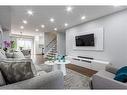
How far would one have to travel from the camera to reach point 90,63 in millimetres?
5719

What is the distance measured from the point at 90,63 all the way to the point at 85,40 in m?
1.35

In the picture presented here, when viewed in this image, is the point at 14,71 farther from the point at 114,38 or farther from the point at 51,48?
the point at 51,48

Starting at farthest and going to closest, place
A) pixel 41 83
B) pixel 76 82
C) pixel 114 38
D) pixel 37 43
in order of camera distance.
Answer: pixel 37 43, pixel 114 38, pixel 76 82, pixel 41 83

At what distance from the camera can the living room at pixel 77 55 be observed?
1.50m

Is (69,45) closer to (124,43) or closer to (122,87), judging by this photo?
(124,43)

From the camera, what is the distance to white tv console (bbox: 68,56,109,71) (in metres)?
4.93

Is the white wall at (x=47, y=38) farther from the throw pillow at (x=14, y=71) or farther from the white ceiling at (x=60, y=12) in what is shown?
the throw pillow at (x=14, y=71)

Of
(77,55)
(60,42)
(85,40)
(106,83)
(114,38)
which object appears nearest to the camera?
(106,83)

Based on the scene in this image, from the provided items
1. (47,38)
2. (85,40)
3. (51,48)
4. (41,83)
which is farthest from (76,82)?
(47,38)

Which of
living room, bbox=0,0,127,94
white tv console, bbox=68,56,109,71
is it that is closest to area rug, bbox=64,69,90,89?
living room, bbox=0,0,127,94

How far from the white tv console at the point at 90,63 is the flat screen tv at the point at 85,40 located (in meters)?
0.87

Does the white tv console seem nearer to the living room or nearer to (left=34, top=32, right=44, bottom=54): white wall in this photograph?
→ the living room
